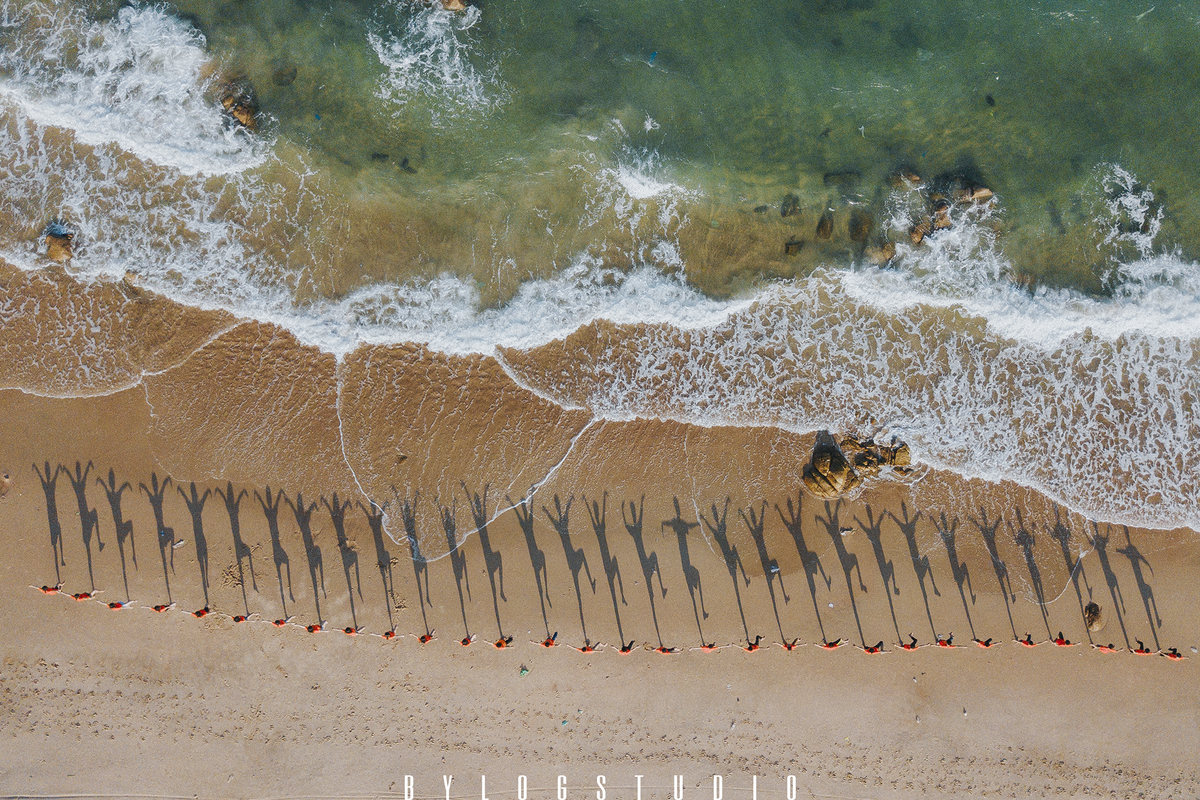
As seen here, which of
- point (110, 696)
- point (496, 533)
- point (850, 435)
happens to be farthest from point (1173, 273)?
point (110, 696)

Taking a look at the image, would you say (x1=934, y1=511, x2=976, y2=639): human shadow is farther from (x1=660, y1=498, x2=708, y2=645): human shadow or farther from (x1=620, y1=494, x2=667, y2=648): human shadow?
(x1=620, y1=494, x2=667, y2=648): human shadow

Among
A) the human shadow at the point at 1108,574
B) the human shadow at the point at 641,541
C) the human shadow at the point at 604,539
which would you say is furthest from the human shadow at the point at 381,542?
the human shadow at the point at 1108,574

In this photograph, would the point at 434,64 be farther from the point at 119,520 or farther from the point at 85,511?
the point at 85,511

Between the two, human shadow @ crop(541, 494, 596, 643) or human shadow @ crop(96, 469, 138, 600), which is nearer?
human shadow @ crop(96, 469, 138, 600)

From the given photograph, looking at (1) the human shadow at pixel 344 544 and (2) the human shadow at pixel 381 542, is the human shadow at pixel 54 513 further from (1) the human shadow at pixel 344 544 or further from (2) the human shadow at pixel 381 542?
(2) the human shadow at pixel 381 542

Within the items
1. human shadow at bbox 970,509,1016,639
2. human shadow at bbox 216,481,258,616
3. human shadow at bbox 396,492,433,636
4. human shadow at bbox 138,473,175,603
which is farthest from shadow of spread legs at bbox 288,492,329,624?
human shadow at bbox 970,509,1016,639

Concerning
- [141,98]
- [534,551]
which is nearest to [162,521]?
[534,551]

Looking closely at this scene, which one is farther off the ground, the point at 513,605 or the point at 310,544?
the point at 310,544
